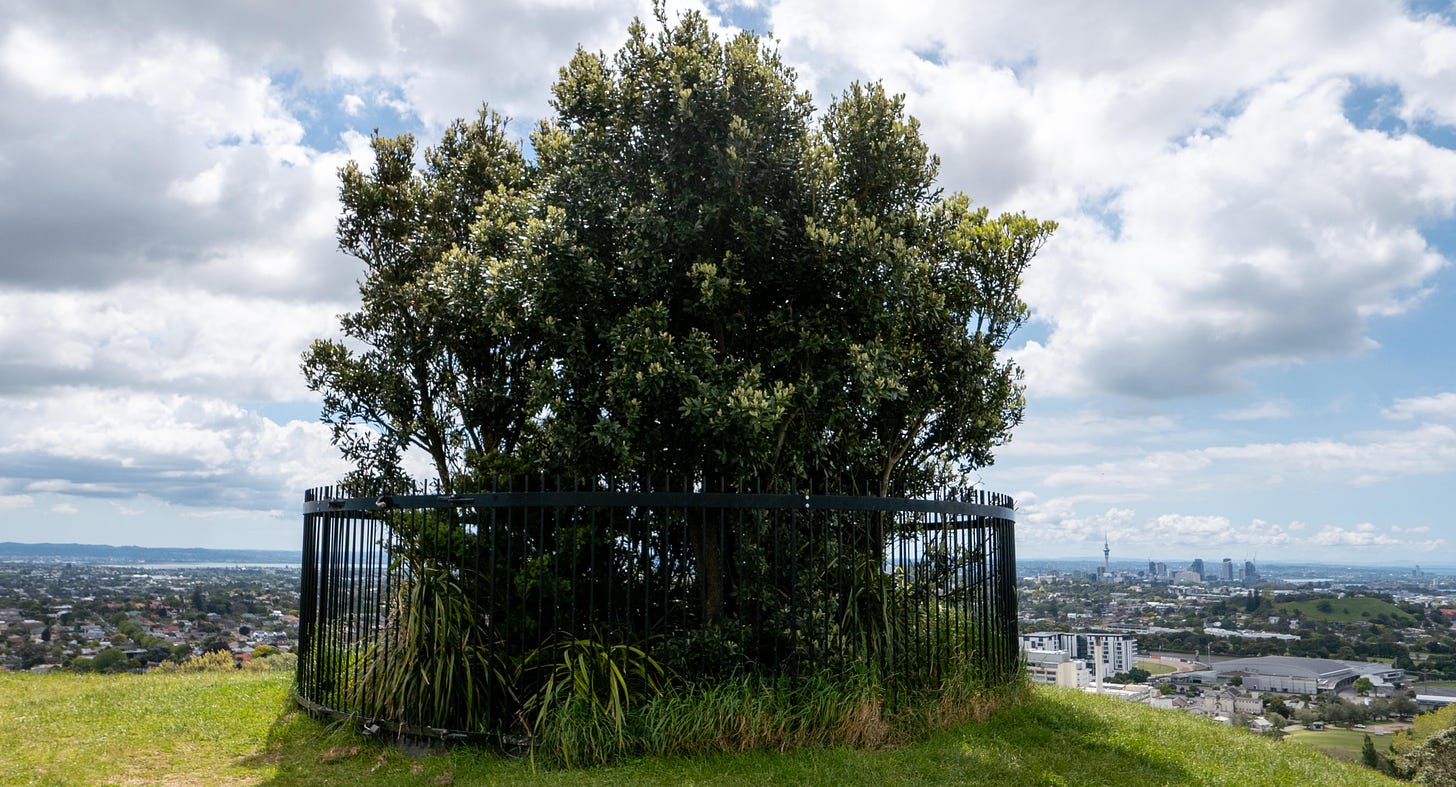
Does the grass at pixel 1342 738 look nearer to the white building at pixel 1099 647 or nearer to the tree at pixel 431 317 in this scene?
the white building at pixel 1099 647

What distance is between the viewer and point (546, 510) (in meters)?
8.99

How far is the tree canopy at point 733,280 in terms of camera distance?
8.80 meters

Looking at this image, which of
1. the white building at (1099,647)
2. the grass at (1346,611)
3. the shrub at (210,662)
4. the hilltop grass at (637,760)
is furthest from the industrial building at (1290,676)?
the shrub at (210,662)

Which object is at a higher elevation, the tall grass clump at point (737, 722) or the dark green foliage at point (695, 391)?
the dark green foliage at point (695, 391)

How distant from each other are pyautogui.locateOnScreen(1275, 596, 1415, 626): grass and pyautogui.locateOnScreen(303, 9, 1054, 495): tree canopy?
31.6 m

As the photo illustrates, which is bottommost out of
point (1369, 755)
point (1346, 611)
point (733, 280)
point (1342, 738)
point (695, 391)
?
point (1342, 738)

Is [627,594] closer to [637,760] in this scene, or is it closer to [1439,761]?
[637,760]

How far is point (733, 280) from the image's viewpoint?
30.0 feet

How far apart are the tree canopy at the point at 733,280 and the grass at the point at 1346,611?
3158 centimetres

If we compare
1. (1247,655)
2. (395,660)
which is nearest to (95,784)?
(395,660)

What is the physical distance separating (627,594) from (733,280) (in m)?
3.22

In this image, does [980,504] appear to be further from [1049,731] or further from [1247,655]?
[1247,655]

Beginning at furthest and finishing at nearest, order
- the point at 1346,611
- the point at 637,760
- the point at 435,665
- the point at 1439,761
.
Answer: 1. the point at 1346,611
2. the point at 1439,761
3. the point at 435,665
4. the point at 637,760

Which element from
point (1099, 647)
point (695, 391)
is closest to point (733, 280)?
point (695, 391)
